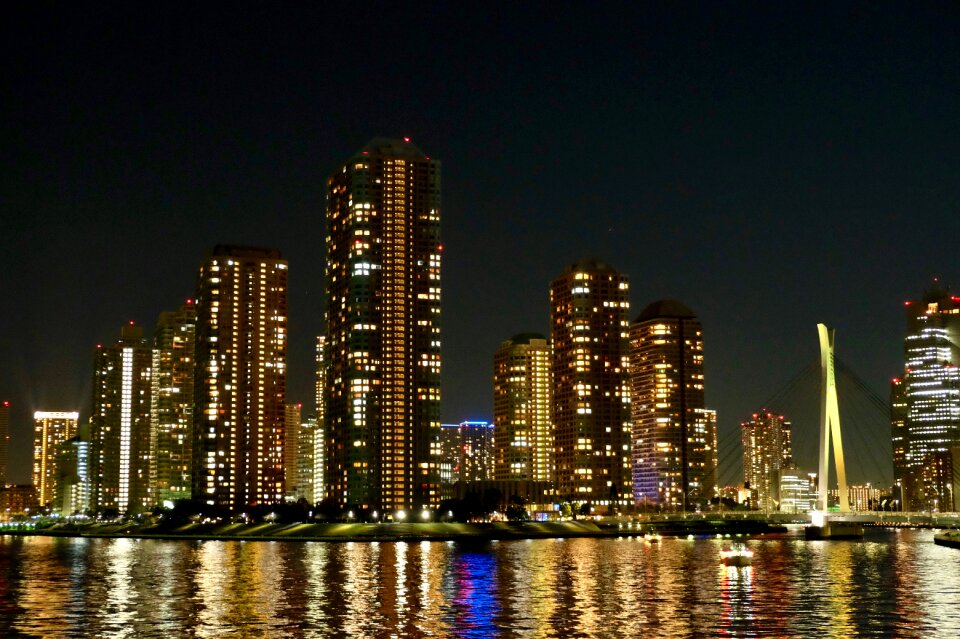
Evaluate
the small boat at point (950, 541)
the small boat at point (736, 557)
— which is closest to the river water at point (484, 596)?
the small boat at point (736, 557)

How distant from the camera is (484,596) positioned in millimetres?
86812

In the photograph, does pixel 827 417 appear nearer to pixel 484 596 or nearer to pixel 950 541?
pixel 950 541

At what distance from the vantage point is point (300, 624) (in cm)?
6912

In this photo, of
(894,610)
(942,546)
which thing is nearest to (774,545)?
(942,546)

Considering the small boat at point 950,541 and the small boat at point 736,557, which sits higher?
the small boat at point 736,557

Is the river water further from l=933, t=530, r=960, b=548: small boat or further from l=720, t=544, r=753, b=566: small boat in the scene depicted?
l=933, t=530, r=960, b=548: small boat

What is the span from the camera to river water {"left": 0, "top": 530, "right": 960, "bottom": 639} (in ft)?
220

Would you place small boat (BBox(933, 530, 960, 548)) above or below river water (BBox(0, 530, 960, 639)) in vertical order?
below

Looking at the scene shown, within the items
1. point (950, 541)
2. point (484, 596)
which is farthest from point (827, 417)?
point (484, 596)

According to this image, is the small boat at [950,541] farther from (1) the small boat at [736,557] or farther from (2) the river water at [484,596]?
(1) the small boat at [736,557]

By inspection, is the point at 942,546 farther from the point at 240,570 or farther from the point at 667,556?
the point at 240,570

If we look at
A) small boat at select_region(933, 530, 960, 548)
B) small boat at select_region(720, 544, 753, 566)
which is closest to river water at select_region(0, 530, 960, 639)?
small boat at select_region(720, 544, 753, 566)

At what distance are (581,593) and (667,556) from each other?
65.0m

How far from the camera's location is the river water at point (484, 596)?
67062mm
